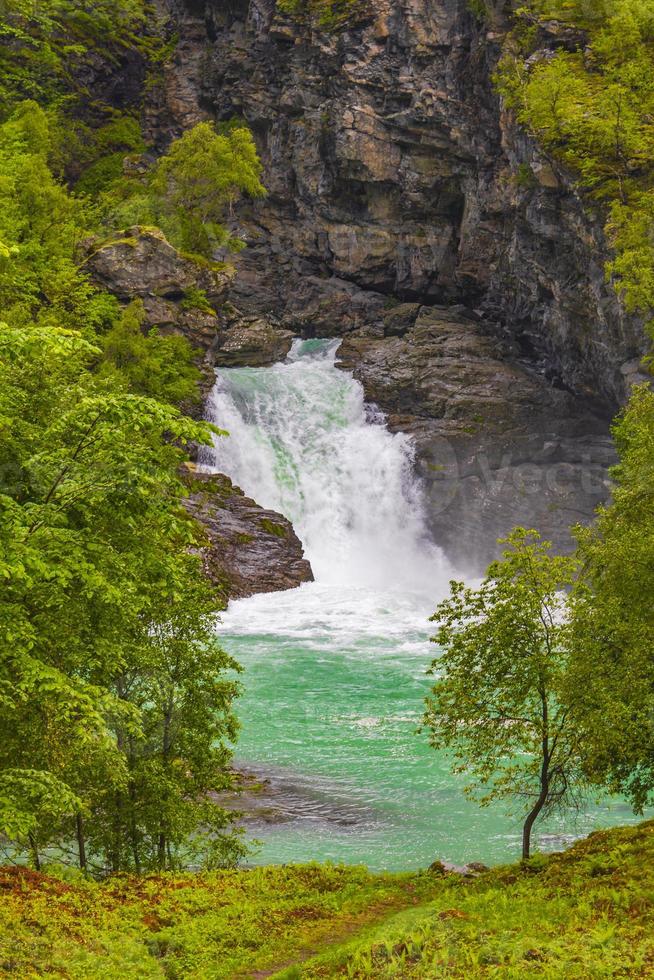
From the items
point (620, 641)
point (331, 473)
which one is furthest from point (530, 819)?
point (331, 473)

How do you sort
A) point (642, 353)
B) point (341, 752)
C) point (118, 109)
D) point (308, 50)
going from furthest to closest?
point (118, 109)
point (308, 50)
point (642, 353)
point (341, 752)

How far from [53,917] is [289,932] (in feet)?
11.3

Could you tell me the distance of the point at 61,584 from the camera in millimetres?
9812

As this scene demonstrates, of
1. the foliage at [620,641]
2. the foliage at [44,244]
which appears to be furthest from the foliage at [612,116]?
the foliage at [44,244]

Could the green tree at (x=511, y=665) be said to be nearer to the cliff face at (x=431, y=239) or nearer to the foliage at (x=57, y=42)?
the cliff face at (x=431, y=239)

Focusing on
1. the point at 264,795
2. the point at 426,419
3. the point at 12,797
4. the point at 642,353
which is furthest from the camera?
the point at 426,419

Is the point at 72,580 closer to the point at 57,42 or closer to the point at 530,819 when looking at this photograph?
the point at 530,819

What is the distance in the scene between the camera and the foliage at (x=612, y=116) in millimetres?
36469

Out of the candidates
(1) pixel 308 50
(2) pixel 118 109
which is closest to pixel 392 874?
(1) pixel 308 50

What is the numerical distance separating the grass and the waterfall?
29.7m

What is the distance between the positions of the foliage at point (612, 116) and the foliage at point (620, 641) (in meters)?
22.0

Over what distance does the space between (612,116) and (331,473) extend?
23110 mm

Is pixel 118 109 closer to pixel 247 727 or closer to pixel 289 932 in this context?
pixel 247 727

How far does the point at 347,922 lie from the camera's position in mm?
12766
